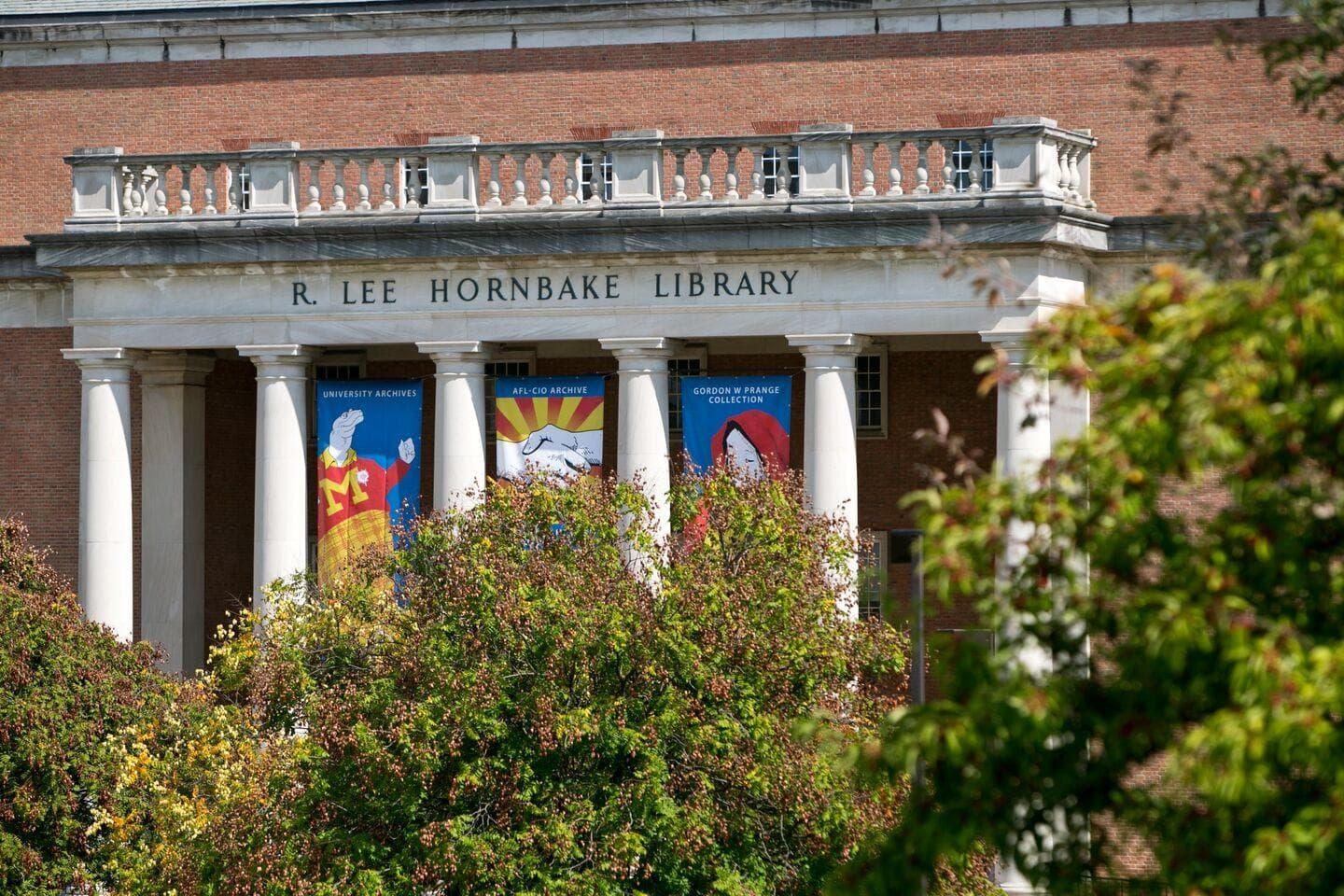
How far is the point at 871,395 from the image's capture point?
44250mm

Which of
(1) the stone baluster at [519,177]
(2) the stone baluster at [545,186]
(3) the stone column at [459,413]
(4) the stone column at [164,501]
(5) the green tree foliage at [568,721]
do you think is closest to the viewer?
(5) the green tree foliage at [568,721]

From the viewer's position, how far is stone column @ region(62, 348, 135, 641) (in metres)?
40.6

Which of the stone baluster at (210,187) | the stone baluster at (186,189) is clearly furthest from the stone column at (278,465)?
the stone baluster at (186,189)

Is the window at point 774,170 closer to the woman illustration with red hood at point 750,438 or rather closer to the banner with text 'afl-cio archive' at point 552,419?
the woman illustration with red hood at point 750,438

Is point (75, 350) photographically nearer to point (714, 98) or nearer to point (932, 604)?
point (714, 98)

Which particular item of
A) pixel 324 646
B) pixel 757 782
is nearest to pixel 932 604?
pixel 757 782

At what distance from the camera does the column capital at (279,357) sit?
132 feet

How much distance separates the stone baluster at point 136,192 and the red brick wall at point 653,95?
7.19m

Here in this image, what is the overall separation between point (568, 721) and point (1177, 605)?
13461mm

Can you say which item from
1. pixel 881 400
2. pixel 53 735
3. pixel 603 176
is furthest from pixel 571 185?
pixel 53 735

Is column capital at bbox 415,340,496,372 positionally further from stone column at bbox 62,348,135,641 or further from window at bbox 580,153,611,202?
stone column at bbox 62,348,135,641

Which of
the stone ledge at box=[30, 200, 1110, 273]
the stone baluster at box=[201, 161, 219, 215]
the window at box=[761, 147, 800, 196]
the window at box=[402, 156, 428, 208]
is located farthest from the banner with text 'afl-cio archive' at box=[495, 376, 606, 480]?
the stone baluster at box=[201, 161, 219, 215]

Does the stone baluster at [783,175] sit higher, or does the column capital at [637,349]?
the stone baluster at [783,175]

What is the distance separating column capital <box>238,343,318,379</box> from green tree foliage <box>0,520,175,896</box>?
7217 mm
